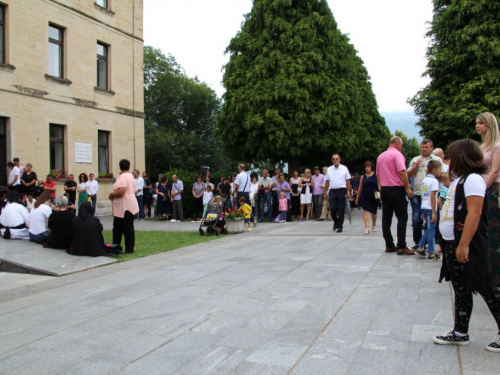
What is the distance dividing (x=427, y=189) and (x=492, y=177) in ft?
11.0

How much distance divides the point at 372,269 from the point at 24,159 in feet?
52.8

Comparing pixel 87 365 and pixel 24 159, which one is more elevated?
pixel 24 159

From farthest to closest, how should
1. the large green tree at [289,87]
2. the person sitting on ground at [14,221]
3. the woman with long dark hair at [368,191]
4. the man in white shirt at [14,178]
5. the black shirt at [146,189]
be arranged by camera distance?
the large green tree at [289,87], the black shirt at [146,189], the man in white shirt at [14,178], the woman with long dark hair at [368,191], the person sitting on ground at [14,221]

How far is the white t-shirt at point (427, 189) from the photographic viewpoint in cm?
799

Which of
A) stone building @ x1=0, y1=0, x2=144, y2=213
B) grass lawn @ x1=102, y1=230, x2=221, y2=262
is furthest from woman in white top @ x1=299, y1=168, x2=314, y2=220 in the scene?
stone building @ x1=0, y1=0, x2=144, y2=213

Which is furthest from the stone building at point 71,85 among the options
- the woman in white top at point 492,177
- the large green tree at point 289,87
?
the woman in white top at point 492,177

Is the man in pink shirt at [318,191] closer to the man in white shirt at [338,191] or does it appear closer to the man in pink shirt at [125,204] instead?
the man in white shirt at [338,191]

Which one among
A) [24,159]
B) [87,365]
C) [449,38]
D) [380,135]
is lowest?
[87,365]

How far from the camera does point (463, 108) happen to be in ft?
100

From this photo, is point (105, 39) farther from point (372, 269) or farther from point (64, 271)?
point (372, 269)

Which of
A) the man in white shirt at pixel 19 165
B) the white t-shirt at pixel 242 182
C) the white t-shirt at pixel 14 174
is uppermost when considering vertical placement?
the man in white shirt at pixel 19 165

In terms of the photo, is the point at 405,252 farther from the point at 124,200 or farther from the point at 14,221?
the point at 14,221

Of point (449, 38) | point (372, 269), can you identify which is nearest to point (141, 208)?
point (372, 269)

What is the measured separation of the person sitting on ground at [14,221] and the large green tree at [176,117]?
4607 cm
